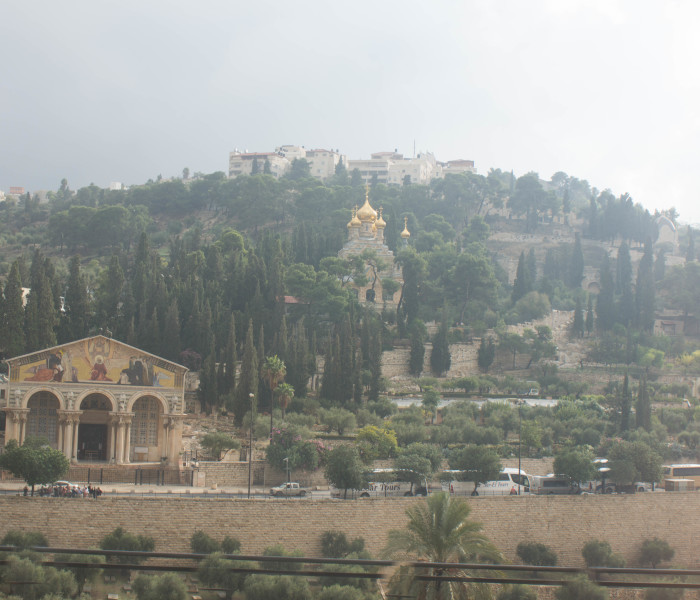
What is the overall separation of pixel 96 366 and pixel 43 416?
3.23 metres

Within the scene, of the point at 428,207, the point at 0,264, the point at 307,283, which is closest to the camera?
the point at 307,283

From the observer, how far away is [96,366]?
38719 mm

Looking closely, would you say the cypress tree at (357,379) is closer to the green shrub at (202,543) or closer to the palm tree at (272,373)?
the palm tree at (272,373)

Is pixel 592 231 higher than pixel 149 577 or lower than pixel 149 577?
higher

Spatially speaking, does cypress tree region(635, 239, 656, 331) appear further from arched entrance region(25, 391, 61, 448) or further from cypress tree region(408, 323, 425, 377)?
arched entrance region(25, 391, 61, 448)

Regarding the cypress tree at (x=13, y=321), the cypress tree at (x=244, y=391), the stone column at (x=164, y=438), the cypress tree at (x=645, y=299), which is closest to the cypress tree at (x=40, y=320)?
the cypress tree at (x=13, y=321)

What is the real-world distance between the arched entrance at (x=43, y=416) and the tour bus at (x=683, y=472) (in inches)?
1072

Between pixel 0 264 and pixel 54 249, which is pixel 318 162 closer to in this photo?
pixel 54 249

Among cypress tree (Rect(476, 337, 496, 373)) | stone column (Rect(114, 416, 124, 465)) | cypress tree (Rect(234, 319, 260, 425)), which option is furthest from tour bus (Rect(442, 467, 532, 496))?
cypress tree (Rect(476, 337, 496, 373))

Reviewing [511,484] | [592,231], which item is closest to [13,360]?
[511,484]

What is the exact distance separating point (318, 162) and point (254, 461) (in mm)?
91376

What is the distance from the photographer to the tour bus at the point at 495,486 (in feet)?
120

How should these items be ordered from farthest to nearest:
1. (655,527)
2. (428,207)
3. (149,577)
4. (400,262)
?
(428,207), (400,262), (655,527), (149,577)

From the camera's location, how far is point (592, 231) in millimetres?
96500
